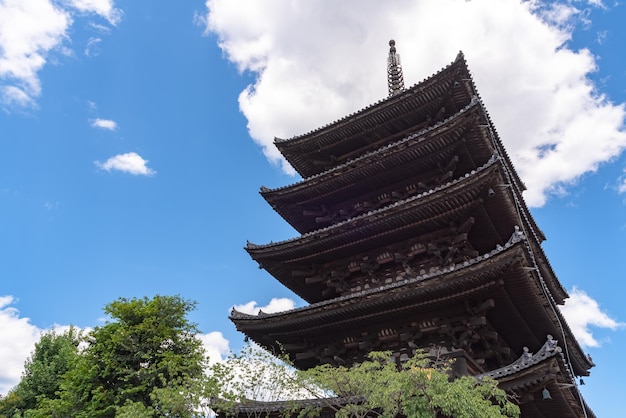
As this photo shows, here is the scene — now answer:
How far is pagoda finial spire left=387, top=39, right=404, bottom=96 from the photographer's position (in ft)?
73.4

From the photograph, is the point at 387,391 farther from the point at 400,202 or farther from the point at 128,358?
the point at 128,358

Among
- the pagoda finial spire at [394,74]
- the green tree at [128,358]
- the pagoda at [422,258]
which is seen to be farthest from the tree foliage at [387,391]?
the pagoda finial spire at [394,74]

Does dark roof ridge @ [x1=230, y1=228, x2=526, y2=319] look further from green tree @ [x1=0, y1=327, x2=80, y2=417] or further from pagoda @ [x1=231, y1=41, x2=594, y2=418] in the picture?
green tree @ [x1=0, y1=327, x2=80, y2=417]

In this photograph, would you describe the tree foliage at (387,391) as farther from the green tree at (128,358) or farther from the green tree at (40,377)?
the green tree at (40,377)

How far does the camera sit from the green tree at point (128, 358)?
16578 mm

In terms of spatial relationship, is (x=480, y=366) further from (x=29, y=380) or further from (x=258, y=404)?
(x=29, y=380)

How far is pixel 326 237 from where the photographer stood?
595 inches

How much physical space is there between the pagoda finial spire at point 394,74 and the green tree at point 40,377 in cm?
2209

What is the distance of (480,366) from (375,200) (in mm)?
6986

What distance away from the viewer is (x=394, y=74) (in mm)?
22922

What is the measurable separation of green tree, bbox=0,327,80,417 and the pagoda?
1628 centimetres

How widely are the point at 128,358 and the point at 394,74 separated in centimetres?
1780

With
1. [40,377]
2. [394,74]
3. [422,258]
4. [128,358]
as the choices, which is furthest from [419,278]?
[40,377]

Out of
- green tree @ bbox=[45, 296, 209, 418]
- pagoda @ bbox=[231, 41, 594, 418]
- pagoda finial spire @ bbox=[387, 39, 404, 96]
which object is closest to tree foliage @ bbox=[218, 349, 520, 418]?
pagoda @ bbox=[231, 41, 594, 418]
